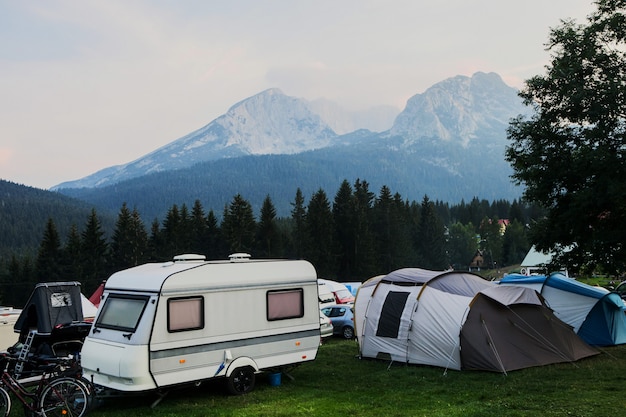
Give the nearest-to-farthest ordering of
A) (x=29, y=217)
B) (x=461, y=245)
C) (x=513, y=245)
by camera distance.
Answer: (x=513, y=245) < (x=461, y=245) < (x=29, y=217)

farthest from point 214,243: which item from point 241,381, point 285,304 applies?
point 241,381

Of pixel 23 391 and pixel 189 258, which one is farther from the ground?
pixel 189 258

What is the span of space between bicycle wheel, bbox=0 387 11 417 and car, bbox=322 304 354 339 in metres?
13.6

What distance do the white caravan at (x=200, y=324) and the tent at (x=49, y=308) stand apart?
15.9ft

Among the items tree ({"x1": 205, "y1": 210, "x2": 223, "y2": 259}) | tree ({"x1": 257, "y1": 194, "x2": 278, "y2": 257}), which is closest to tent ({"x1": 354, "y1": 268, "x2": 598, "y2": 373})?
tree ({"x1": 257, "y1": 194, "x2": 278, "y2": 257})

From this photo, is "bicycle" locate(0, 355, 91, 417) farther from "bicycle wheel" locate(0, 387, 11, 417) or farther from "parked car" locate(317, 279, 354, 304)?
"parked car" locate(317, 279, 354, 304)

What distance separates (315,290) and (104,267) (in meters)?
55.8

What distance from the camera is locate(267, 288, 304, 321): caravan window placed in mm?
12281

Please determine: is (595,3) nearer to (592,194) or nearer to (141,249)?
(592,194)

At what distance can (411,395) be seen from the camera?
447 inches

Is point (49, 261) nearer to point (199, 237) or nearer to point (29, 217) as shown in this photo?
point (199, 237)

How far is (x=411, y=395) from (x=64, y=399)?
6340mm

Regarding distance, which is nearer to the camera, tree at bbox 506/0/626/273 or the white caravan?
the white caravan

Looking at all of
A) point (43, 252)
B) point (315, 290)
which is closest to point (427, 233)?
point (43, 252)
